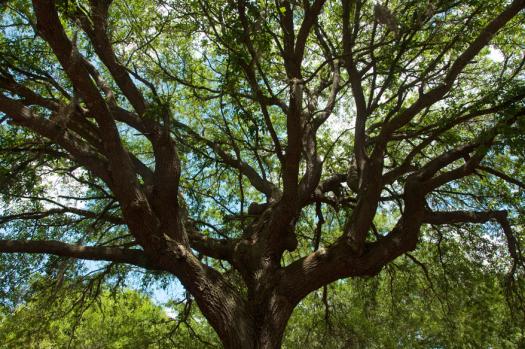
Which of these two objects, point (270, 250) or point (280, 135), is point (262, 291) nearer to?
point (270, 250)

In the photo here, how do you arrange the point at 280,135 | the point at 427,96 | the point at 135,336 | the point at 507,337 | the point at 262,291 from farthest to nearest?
the point at 280,135
the point at 135,336
the point at 507,337
the point at 262,291
the point at 427,96

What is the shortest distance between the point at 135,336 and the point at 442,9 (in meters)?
7.33

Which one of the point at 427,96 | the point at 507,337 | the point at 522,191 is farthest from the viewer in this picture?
the point at 507,337

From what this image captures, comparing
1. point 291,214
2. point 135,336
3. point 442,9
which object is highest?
point 442,9

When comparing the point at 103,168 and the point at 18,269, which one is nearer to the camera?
the point at 103,168

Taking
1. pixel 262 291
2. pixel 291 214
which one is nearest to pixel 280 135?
pixel 291 214

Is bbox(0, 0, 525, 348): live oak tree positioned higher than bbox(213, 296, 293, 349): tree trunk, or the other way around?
bbox(0, 0, 525, 348): live oak tree

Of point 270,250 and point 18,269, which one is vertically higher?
point 18,269

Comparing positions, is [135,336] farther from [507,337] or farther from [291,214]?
[507,337]

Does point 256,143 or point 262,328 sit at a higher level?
point 256,143

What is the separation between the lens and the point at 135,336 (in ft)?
26.7

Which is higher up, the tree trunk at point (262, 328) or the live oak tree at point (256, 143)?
the live oak tree at point (256, 143)

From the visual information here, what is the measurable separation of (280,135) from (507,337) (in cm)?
564

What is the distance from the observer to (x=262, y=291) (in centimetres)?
521
